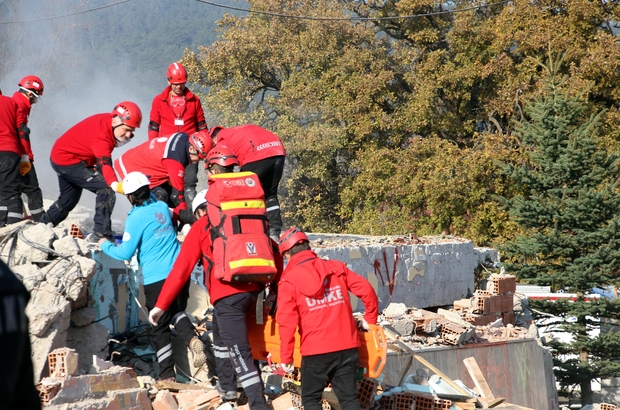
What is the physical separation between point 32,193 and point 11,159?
0.47m

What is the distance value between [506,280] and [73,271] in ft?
26.7

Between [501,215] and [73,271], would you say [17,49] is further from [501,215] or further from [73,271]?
[73,271]

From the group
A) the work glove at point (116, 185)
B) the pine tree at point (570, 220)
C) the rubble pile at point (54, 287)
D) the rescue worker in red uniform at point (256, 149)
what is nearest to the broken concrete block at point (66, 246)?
the rubble pile at point (54, 287)

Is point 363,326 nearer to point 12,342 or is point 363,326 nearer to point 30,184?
point 12,342

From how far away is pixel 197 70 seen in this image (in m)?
26.8

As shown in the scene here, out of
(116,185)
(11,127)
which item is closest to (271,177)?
(116,185)

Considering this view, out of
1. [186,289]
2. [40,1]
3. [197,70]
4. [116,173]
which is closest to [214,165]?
[186,289]

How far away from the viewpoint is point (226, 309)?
5.79 m

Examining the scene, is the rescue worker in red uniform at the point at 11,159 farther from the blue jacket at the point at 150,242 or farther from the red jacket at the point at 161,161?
the blue jacket at the point at 150,242

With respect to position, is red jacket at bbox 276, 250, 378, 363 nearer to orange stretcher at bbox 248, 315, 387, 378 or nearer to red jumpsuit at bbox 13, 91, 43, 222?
orange stretcher at bbox 248, 315, 387, 378

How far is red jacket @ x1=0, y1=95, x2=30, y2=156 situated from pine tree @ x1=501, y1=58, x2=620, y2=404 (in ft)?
45.9

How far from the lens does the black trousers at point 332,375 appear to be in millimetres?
5449

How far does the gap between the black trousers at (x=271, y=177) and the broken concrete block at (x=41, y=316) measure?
2468 mm

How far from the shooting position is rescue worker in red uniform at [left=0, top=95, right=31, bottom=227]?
8.52 m
